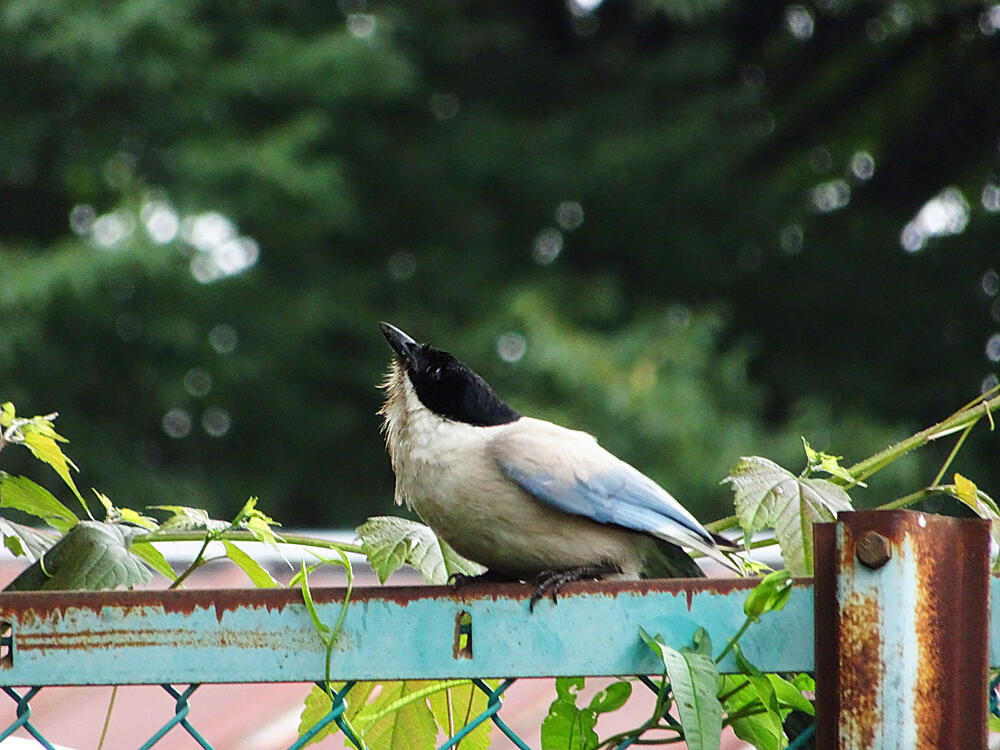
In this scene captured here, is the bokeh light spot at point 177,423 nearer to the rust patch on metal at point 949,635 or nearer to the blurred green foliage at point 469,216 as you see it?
the blurred green foliage at point 469,216

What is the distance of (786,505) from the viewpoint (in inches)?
44.3

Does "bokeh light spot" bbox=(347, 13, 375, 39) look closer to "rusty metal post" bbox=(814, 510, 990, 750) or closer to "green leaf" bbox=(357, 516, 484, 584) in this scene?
"green leaf" bbox=(357, 516, 484, 584)

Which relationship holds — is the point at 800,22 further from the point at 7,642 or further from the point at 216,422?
the point at 7,642

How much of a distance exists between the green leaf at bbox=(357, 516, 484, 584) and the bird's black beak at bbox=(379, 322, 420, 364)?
285mm

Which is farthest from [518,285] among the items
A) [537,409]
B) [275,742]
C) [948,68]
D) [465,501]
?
[465,501]

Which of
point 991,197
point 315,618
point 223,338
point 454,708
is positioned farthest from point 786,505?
point 991,197

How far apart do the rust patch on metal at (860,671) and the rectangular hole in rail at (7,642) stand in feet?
1.79

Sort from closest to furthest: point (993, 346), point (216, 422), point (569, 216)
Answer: point (993, 346), point (216, 422), point (569, 216)

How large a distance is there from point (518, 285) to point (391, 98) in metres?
1.48

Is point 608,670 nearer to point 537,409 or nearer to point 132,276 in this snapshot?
point 537,409

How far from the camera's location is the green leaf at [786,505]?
1104 millimetres

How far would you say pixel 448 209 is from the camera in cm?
803

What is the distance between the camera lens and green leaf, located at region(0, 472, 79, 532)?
1.20 metres

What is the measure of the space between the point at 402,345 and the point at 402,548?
0.43m
